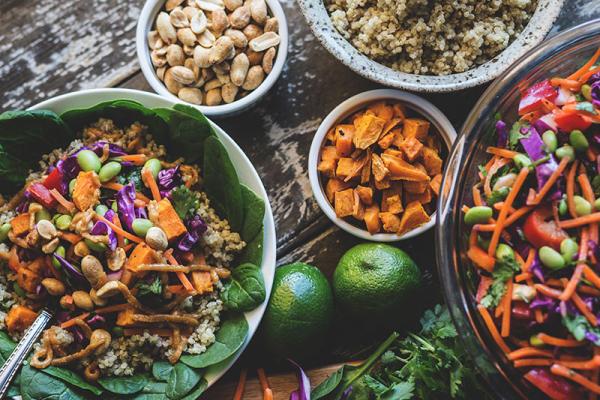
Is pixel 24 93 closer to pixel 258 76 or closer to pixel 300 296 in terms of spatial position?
pixel 258 76

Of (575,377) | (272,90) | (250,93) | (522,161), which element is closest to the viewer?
(575,377)

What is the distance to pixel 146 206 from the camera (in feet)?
6.31

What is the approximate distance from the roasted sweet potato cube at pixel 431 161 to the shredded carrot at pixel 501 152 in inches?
11.4

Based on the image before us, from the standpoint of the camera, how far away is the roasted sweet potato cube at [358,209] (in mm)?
2061

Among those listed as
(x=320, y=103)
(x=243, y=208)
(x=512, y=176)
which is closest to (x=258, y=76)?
(x=320, y=103)

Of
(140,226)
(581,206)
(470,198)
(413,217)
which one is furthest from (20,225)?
(581,206)

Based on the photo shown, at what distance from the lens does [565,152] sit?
163 cm

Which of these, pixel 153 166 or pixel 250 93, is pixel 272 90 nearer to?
pixel 250 93

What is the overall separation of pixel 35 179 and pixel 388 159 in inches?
39.2

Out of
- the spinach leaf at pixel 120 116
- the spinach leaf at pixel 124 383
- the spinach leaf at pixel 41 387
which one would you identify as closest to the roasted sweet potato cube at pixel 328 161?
the spinach leaf at pixel 120 116

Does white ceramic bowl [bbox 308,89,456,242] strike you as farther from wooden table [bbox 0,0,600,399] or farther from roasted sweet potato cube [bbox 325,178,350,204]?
wooden table [bbox 0,0,600,399]

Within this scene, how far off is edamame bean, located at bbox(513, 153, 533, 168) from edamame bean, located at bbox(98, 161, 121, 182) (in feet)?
3.38

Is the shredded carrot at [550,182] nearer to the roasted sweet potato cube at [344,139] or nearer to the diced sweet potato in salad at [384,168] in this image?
the diced sweet potato in salad at [384,168]

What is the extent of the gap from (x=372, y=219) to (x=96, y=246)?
0.77 metres
